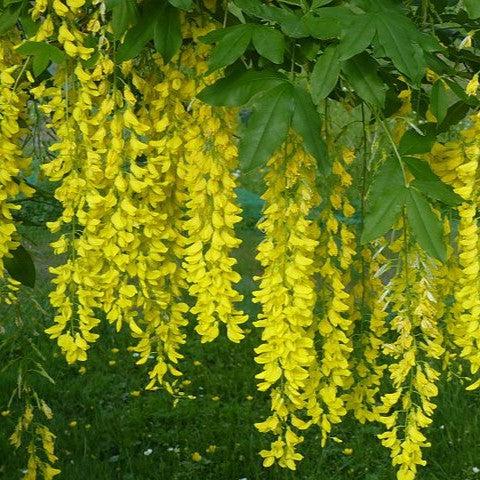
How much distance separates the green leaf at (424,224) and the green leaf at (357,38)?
0.70ft

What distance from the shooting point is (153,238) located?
1.47 meters

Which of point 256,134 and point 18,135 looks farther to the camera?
point 18,135

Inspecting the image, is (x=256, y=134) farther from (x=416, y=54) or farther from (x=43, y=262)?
(x=43, y=262)

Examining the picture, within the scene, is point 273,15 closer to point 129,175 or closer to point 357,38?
point 357,38

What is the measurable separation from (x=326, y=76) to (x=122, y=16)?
1.03 ft

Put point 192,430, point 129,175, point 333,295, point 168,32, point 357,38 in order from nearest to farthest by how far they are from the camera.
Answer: point 357,38
point 168,32
point 129,175
point 333,295
point 192,430

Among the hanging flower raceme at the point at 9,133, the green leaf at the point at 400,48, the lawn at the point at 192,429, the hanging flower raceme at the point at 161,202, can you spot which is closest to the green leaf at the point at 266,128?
the green leaf at the point at 400,48

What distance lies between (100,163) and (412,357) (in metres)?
0.60

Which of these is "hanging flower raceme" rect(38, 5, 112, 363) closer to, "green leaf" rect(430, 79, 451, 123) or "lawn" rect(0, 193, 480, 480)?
"green leaf" rect(430, 79, 451, 123)

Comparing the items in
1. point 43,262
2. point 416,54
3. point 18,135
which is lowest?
point 416,54

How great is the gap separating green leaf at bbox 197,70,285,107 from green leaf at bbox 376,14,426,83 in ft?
0.48

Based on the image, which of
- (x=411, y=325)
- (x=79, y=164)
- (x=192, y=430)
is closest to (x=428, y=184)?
(x=411, y=325)

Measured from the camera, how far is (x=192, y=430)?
3896 mm

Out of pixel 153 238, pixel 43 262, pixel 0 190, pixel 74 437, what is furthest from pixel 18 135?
pixel 43 262
